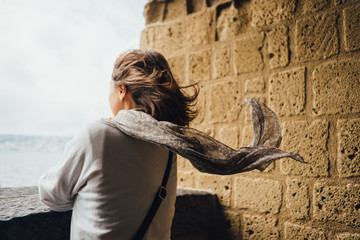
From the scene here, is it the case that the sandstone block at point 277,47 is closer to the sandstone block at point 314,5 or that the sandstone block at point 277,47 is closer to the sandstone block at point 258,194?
the sandstone block at point 314,5

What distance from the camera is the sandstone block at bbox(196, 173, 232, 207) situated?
1983mm

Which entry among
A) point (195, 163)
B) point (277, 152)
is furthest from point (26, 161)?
point (277, 152)

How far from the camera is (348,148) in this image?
4.98 feet

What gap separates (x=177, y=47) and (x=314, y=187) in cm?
159

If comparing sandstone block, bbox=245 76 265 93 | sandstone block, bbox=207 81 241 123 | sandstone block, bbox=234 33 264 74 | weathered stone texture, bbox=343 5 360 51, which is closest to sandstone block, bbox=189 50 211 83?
sandstone block, bbox=207 81 241 123

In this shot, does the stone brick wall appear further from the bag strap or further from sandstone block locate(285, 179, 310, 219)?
the bag strap

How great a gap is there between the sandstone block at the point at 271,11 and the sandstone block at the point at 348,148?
0.81 m

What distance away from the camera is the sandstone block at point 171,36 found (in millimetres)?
2379

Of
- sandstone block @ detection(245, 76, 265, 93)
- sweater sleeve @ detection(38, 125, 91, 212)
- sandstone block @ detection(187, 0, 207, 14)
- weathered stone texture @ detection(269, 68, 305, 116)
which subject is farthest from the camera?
sandstone block @ detection(187, 0, 207, 14)

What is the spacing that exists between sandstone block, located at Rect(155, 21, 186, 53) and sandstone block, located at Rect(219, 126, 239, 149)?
2.91 feet

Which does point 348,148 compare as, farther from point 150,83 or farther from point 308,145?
point 150,83

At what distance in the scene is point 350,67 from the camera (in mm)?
1536

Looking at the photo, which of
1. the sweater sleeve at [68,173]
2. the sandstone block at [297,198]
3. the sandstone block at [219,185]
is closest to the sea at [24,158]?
the sweater sleeve at [68,173]

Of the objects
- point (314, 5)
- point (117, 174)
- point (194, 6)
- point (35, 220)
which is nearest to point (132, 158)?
point (117, 174)
